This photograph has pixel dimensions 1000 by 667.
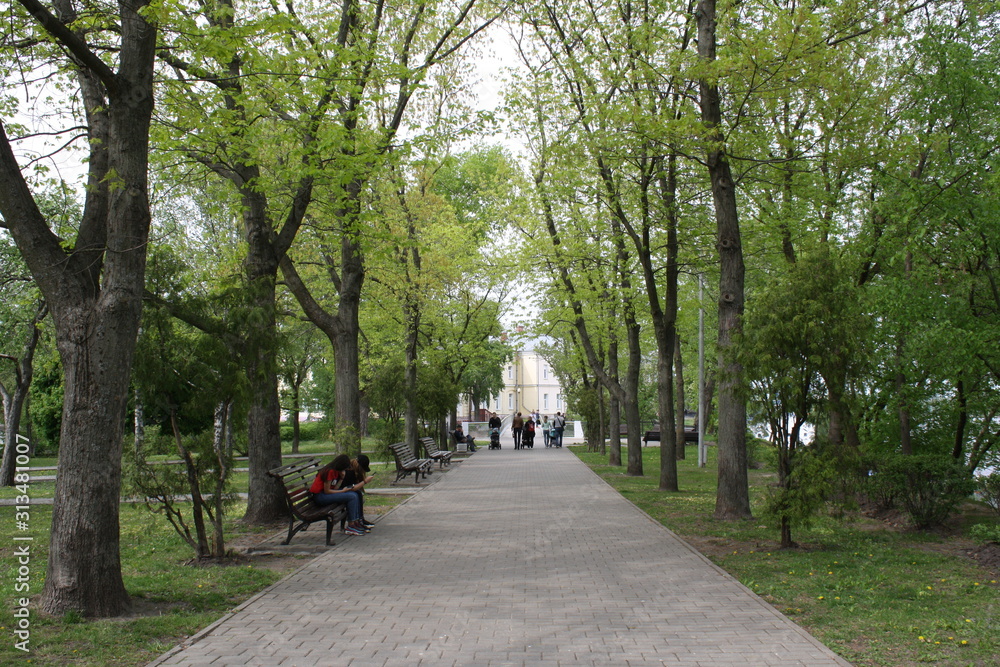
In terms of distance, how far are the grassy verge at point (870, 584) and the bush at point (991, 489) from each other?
1.93 ft

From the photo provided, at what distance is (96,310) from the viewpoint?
20.2 ft

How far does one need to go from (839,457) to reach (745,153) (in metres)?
6.38

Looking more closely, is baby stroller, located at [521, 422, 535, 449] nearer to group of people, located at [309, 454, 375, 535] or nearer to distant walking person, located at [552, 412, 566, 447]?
distant walking person, located at [552, 412, 566, 447]

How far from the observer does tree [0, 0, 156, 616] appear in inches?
232

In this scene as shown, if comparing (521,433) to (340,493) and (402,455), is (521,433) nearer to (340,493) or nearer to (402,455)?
(402,455)

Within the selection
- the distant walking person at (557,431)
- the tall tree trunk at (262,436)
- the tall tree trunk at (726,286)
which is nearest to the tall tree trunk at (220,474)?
the tall tree trunk at (262,436)

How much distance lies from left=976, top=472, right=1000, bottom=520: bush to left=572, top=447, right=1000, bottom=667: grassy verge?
23.2 inches

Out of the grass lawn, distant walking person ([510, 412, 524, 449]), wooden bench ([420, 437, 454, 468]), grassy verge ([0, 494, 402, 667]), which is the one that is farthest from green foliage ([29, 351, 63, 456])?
distant walking person ([510, 412, 524, 449])

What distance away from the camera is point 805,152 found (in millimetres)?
12398

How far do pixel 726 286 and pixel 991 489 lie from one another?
171 inches

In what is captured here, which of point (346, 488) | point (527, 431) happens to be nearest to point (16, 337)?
point (346, 488)

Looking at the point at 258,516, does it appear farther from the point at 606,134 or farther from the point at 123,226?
the point at 606,134

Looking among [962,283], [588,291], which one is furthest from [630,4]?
[962,283]

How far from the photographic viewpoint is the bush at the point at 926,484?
10.0 m
